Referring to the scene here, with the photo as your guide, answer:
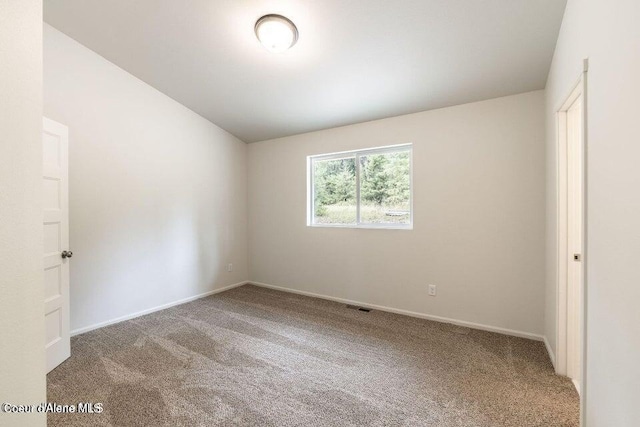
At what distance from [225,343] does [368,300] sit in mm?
1828

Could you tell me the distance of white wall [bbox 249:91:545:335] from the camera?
8.96 ft

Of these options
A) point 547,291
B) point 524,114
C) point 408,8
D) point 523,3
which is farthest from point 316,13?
point 547,291

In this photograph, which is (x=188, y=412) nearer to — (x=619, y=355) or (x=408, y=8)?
(x=619, y=355)

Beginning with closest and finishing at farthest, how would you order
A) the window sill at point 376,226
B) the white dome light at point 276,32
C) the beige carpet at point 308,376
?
the beige carpet at point 308,376
the white dome light at point 276,32
the window sill at point 376,226

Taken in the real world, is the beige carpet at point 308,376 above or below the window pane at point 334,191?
below

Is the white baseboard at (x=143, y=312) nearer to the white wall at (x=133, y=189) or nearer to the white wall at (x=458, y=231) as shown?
the white wall at (x=133, y=189)

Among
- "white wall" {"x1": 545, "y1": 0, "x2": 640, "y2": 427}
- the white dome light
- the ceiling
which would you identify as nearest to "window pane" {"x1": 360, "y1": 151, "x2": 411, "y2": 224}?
the ceiling

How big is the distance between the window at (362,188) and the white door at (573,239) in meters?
1.53

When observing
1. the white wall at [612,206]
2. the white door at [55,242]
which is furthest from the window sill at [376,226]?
the white door at [55,242]

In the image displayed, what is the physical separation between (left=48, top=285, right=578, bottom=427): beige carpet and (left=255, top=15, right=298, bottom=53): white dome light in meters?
2.63

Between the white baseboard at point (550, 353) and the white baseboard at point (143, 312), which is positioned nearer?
the white baseboard at point (550, 353)

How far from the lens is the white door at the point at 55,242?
2211 millimetres

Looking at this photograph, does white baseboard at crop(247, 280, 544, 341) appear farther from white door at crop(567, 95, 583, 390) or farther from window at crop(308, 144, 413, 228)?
window at crop(308, 144, 413, 228)

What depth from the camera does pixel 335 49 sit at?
2490mm
